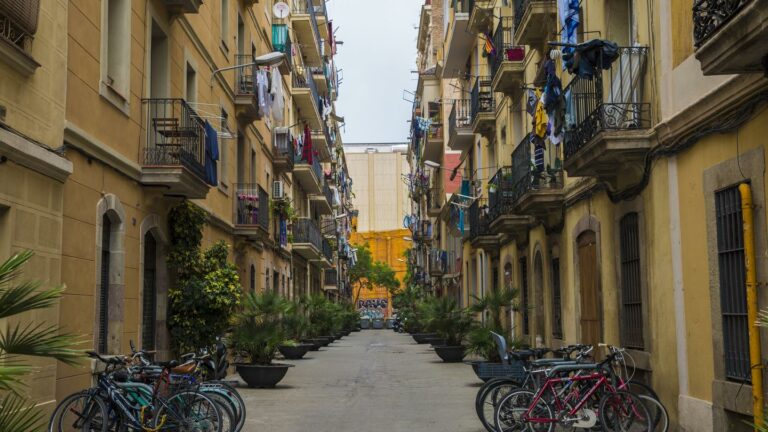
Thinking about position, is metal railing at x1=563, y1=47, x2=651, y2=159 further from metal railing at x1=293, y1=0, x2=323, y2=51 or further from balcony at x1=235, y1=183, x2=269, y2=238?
metal railing at x1=293, y1=0, x2=323, y2=51

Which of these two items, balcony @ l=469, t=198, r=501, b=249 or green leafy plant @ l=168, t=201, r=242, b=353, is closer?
green leafy plant @ l=168, t=201, r=242, b=353

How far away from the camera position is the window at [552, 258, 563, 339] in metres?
20.4

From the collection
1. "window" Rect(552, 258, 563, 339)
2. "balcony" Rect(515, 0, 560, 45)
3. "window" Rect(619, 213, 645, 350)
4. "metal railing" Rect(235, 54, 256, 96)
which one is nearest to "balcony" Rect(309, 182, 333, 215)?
"metal railing" Rect(235, 54, 256, 96)

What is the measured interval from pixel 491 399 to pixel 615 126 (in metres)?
4.51

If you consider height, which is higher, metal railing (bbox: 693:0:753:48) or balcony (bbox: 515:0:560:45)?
balcony (bbox: 515:0:560:45)

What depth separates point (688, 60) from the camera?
454 inches

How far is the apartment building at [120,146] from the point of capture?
33.9ft

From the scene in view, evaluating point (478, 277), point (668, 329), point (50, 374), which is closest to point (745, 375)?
point (668, 329)

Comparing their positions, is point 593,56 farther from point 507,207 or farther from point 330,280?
point 330,280

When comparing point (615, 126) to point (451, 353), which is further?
point (451, 353)

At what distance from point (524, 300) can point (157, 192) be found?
12.4 m

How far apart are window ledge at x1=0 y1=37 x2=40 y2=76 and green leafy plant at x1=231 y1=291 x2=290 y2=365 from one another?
9.77m

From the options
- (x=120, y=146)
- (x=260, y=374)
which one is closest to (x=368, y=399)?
(x=260, y=374)

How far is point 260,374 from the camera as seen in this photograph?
19.0m
